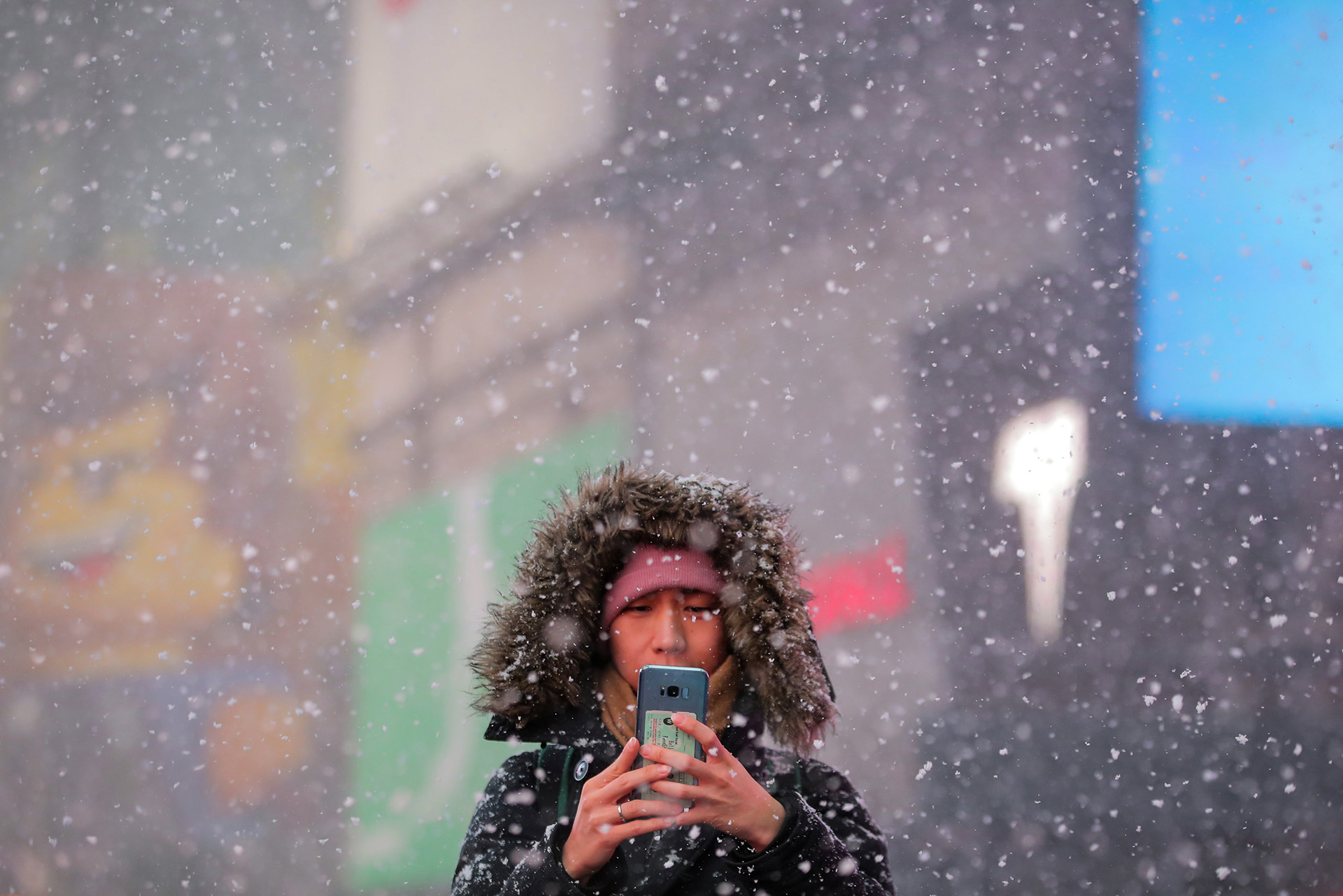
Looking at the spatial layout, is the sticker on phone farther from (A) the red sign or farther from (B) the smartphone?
(A) the red sign

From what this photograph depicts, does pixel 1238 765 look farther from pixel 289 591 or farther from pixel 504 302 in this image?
pixel 289 591

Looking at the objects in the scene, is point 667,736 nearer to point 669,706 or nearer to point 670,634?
point 669,706

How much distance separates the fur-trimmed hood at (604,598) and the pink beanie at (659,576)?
12mm

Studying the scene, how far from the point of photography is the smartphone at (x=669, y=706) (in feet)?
2.43

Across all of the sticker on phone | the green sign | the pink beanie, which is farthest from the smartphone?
the green sign

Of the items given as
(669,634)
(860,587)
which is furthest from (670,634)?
(860,587)

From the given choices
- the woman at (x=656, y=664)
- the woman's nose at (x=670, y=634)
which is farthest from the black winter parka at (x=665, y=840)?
the woman's nose at (x=670, y=634)

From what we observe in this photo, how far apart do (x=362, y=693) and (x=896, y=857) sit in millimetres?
1292

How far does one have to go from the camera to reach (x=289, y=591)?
2033 millimetres

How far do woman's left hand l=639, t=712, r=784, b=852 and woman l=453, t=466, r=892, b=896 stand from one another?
0.09 feet

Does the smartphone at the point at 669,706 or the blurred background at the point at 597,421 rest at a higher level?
the blurred background at the point at 597,421

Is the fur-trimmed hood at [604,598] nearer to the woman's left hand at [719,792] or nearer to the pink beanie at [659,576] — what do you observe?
the pink beanie at [659,576]

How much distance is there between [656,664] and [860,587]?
122 centimetres

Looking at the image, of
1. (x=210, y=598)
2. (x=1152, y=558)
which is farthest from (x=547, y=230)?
(x=1152, y=558)
